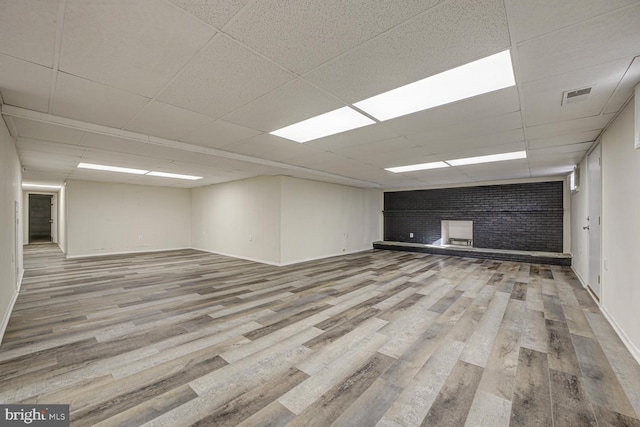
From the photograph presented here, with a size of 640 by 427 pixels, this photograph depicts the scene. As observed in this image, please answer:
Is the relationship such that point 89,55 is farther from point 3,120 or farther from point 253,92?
point 3,120

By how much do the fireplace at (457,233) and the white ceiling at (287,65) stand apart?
5.74 m

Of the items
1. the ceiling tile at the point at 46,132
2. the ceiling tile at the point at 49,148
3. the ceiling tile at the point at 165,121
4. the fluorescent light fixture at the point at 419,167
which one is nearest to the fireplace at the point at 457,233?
the fluorescent light fixture at the point at 419,167

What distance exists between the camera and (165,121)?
303cm

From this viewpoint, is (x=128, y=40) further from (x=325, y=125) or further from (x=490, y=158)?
(x=490, y=158)

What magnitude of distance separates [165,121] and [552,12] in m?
3.42

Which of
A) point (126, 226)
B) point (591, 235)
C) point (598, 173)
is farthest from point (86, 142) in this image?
point (591, 235)

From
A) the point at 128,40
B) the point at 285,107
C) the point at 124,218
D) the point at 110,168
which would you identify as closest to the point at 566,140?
the point at 285,107

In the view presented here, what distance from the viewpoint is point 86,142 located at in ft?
12.1

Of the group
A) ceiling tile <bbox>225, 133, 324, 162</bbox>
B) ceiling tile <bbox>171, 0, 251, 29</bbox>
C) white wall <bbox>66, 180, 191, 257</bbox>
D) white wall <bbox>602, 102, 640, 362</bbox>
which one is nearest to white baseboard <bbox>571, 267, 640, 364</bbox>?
white wall <bbox>602, 102, 640, 362</bbox>

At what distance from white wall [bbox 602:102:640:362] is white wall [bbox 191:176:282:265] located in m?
5.41

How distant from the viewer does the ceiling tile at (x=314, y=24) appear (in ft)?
4.58

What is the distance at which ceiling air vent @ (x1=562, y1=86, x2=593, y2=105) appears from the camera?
7.44 feet

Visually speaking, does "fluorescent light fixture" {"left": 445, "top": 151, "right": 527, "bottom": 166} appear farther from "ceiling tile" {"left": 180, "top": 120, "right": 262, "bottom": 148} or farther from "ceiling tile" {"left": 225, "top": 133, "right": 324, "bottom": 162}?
"ceiling tile" {"left": 180, "top": 120, "right": 262, "bottom": 148}

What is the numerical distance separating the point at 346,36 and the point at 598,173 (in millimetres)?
4183
